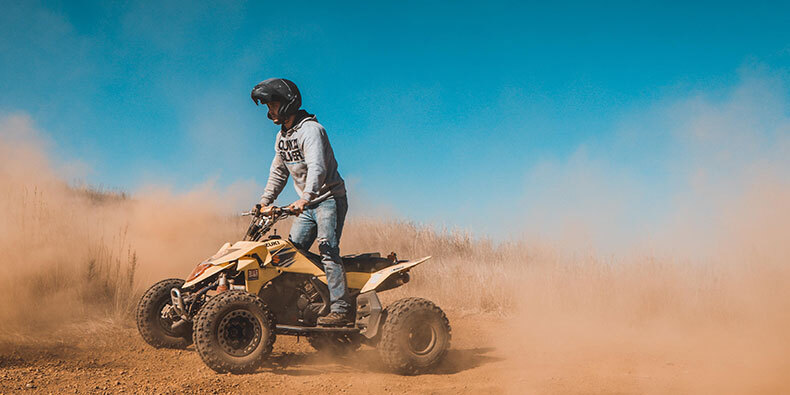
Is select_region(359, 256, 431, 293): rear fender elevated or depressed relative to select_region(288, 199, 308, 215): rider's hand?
depressed

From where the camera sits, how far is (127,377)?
4871 mm

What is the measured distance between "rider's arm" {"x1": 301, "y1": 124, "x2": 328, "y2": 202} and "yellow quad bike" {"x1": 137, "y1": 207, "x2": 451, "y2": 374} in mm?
306

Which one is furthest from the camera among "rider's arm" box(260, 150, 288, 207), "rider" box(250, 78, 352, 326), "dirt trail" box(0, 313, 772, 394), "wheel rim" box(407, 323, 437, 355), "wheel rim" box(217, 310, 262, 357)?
"rider's arm" box(260, 150, 288, 207)

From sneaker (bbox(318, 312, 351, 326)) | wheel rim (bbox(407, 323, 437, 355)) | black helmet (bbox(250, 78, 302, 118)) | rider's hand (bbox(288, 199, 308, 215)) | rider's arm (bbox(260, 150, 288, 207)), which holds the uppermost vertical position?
black helmet (bbox(250, 78, 302, 118))

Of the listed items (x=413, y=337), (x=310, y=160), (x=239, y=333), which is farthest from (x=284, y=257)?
(x=413, y=337)

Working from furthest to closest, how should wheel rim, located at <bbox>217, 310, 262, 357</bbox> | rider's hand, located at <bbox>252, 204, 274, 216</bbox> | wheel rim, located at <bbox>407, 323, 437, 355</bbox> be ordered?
wheel rim, located at <bbox>407, 323, 437, 355</bbox>, rider's hand, located at <bbox>252, 204, 274, 216</bbox>, wheel rim, located at <bbox>217, 310, 262, 357</bbox>

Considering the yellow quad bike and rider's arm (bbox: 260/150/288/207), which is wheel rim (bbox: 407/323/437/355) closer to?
the yellow quad bike

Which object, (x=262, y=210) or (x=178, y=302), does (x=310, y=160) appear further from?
(x=178, y=302)

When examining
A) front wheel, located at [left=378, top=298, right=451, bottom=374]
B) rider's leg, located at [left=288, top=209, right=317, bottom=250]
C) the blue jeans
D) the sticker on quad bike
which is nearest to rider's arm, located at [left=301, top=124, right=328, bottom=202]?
the blue jeans

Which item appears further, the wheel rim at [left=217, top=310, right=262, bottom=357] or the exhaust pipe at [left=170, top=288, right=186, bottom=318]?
the exhaust pipe at [left=170, top=288, right=186, bottom=318]

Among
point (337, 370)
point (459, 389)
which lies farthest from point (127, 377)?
point (459, 389)

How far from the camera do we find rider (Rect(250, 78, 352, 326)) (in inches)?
216

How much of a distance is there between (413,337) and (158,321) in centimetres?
264

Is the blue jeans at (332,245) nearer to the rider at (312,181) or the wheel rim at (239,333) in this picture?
the rider at (312,181)
